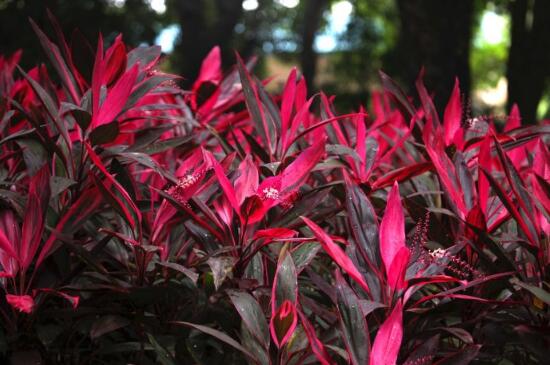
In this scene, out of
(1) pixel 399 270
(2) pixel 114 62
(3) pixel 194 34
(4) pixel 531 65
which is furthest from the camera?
(3) pixel 194 34

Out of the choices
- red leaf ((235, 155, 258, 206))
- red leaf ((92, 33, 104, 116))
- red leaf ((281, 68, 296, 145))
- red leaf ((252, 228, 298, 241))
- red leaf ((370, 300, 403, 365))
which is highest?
red leaf ((92, 33, 104, 116))

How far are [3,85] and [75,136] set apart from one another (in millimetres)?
554

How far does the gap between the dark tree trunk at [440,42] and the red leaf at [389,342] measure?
3.93 metres

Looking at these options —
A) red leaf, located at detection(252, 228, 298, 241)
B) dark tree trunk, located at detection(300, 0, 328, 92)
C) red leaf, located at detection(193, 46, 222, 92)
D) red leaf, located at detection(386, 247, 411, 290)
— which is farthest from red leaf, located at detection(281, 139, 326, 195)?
dark tree trunk, located at detection(300, 0, 328, 92)

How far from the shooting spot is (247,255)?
4.58 feet

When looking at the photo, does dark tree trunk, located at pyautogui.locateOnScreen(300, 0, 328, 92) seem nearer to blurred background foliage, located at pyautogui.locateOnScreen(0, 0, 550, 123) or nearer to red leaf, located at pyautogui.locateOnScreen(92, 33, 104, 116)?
blurred background foliage, located at pyautogui.locateOnScreen(0, 0, 550, 123)

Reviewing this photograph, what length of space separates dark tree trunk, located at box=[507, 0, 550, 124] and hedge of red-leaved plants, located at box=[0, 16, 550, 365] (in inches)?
171

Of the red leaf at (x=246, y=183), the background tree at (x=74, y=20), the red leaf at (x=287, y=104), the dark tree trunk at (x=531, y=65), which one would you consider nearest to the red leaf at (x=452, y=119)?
the red leaf at (x=287, y=104)

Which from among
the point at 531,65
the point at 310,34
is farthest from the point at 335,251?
the point at 310,34

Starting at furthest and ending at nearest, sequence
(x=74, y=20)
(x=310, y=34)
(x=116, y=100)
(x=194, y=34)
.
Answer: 1. (x=310, y=34)
2. (x=194, y=34)
3. (x=74, y=20)
4. (x=116, y=100)

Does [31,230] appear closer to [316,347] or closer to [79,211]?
[79,211]

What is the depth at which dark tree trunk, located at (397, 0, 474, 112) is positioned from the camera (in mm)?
5047

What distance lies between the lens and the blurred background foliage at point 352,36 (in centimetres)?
514

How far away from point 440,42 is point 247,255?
405 centimetres
